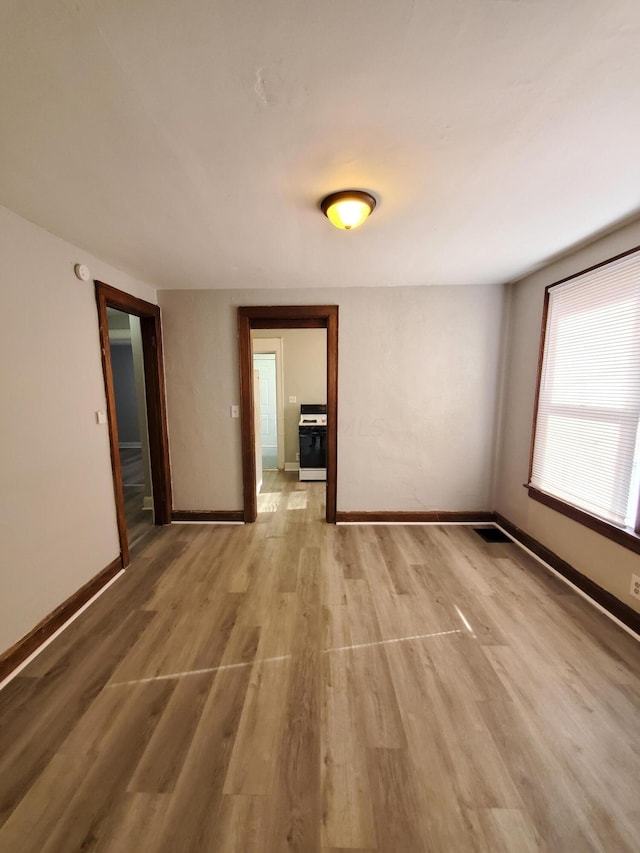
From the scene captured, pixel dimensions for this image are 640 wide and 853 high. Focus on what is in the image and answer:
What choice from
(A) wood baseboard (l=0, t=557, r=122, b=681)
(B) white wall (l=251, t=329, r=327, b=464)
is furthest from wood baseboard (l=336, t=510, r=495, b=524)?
(B) white wall (l=251, t=329, r=327, b=464)

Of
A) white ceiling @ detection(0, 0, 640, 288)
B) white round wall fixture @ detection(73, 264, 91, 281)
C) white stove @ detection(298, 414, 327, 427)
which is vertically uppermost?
white ceiling @ detection(0, 0, 640, 288)

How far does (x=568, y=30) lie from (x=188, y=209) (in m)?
1.53

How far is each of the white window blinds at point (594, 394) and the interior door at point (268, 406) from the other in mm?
3613

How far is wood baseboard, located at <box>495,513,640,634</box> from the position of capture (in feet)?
6.10

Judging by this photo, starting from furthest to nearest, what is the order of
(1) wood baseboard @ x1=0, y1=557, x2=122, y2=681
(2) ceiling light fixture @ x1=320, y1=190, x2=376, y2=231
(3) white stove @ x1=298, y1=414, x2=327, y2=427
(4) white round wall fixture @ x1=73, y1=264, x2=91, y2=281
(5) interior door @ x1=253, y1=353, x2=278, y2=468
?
(5) interior door @ x1=253, y1=353, x2=278, y2=468 < (3) white stove @ x1=298, y1=414, x2=327, y2=427 < (4) white round wall fixture @ x1=73, y1=264, x2=91, y2=281 < (1) wood baseboard @ x1=0, y1=557, x2=122, y2=681 < (2) ceiling light fixture @ x1=320, y1=190, x2=376, y2=231

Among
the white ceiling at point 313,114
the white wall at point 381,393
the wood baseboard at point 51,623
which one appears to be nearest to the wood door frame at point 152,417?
the white wall at point 381,393

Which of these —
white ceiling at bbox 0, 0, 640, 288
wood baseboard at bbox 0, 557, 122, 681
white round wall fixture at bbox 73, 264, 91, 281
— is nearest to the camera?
white ceiling at bbox 0, 0, 640, 288

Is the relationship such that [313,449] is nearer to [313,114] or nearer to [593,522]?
[593,522]

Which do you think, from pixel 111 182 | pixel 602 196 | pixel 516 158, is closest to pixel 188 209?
pixel 111 182

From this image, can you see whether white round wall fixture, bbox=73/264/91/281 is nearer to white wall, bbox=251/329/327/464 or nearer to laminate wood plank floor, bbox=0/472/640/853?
laminate wood plank floor, bbox=0/472/640/853

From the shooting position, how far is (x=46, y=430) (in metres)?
1.82

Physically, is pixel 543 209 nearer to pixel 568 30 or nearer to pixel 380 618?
pixel 568 30

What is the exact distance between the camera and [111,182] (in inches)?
54.5

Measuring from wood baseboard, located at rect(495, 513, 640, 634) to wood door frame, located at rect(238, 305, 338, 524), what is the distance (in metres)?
1.72
